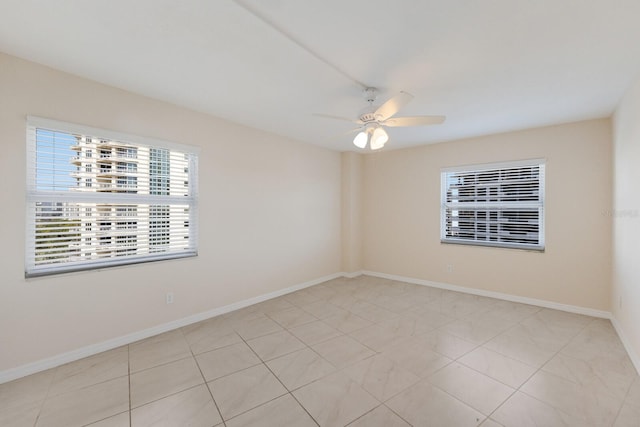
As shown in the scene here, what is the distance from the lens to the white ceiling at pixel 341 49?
62.0 inches

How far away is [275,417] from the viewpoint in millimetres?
1722

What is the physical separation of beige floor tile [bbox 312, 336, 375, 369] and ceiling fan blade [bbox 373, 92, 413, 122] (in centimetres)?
211

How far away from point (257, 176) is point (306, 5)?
2503 millimetres

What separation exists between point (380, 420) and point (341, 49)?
247cm

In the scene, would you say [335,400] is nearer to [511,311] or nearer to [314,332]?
[314,332]

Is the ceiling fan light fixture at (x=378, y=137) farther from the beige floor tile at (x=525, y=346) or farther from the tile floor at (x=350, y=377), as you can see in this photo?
the beige floor tile at (x=525, y=346)

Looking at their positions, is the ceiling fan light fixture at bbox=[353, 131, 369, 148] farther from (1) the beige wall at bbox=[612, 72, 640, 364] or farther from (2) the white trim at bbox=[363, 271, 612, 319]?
(2) the white trim at bbox=[363, 271, 612, 319]

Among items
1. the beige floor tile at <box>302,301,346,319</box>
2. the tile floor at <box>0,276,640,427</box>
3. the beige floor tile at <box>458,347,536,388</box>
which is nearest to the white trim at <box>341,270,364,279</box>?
the beige floor tile at <box>302,301,346,319</box>

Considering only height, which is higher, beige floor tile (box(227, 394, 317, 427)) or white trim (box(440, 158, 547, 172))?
white trim (box(440, 158, 547, 172))

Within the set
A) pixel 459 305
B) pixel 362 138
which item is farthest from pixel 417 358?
pixel 362 138

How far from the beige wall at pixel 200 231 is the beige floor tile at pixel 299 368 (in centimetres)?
141

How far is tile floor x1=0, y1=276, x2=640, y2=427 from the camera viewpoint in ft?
5.69

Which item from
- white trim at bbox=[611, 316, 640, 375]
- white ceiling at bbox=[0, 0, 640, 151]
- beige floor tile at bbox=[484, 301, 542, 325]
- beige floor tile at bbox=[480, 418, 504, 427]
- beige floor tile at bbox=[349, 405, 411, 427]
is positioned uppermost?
white ceiling at bbox=[0, 0, 640, 151]

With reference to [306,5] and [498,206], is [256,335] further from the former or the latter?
[498,206]
